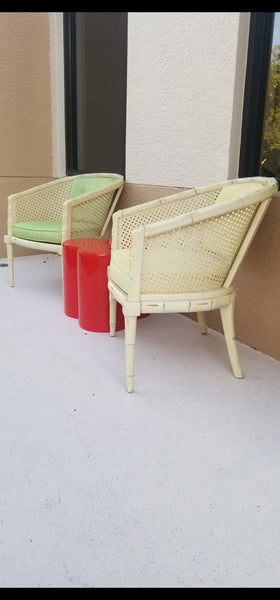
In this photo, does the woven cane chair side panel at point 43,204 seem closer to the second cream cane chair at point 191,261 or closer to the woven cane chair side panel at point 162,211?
the woven cane chair side panel at point 162,211

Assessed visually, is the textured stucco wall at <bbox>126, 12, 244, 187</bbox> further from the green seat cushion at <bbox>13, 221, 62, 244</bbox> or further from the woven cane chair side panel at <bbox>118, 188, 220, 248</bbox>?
the green seat cushion at <bbox>13, 221, 62, 244</bbox>

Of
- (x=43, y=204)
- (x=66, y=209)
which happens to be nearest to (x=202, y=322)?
(x=66, y=209)

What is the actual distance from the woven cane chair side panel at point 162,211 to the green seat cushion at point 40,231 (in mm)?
843

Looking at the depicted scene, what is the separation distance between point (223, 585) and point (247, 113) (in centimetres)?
208

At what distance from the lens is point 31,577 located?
1.06 metres

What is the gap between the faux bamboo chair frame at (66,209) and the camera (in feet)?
10.1

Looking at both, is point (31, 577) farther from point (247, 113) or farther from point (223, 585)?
point (247, 113)

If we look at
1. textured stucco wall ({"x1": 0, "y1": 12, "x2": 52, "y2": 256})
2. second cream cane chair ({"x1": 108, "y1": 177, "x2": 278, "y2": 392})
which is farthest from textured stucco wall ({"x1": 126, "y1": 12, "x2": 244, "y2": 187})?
textured stucco wall ({"x1": 0, "y1": 12, "x2": 52, "y2": 256})

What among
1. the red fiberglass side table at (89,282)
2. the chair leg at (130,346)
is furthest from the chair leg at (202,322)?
the chair leg at (130,346)

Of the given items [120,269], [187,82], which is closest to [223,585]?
[120,269]

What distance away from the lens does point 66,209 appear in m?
3.00

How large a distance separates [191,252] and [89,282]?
0.84 m

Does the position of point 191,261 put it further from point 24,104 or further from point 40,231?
point 24,104

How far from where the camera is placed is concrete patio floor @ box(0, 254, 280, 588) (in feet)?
3.61
